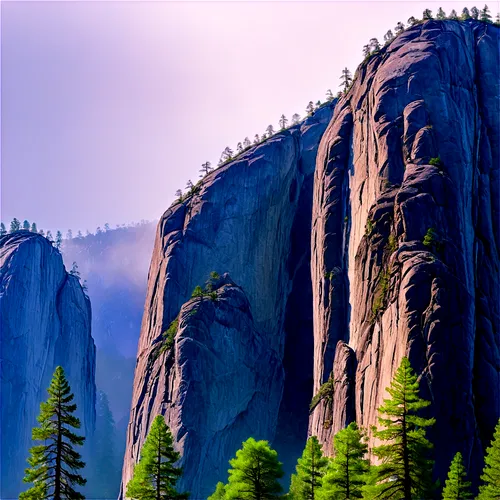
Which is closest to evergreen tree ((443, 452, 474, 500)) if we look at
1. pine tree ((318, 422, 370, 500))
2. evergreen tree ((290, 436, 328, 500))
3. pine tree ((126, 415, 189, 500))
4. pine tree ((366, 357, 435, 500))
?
pine tree ((318, 422, 370, 500))

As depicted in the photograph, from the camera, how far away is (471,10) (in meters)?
117

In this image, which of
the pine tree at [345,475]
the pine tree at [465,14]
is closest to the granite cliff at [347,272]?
the pine tree at [465,14]

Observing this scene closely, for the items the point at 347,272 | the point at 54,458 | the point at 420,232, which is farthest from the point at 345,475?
the point at 347,272

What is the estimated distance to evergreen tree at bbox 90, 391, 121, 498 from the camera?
460 ft

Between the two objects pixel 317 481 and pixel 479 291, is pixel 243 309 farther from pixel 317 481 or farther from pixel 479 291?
pixel 317 481

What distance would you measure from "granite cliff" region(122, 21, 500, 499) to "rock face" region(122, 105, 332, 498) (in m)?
0.23

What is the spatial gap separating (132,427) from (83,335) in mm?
46721

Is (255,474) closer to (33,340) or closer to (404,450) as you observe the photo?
(404,450)

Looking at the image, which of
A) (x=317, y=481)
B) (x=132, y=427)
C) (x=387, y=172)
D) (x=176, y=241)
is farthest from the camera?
(x=176, y=241)

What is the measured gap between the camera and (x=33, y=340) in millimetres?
135250

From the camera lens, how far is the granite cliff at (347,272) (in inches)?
2827

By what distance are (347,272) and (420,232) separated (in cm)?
1535

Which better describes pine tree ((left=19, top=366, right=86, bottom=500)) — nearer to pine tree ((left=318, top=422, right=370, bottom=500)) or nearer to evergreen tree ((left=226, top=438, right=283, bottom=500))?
evergreen tree ((left=226, top=438, right=283, bottom=500))

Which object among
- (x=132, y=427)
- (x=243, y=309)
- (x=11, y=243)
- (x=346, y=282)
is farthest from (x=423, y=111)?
(x=11, y=243)
